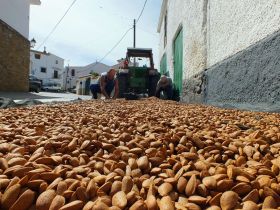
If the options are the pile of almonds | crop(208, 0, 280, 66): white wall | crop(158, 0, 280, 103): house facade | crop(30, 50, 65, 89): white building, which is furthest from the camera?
crop(30, 50, 65, 89): white building

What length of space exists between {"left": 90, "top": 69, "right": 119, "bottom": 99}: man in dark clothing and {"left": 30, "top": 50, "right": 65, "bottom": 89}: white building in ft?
139

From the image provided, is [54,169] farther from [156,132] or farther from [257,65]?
[257,65]

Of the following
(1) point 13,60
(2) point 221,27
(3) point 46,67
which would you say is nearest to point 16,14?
(1) point 13,60

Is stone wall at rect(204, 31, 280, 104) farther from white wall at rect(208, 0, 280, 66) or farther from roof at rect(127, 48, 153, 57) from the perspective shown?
roof at rect(127, 48, 153, 57)

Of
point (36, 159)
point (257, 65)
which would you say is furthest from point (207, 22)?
point (36, 159)

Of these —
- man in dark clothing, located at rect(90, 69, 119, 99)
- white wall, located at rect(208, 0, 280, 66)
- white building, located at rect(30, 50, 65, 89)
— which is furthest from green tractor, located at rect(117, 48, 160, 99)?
white building, located at rect(30, 50, 65, 89)

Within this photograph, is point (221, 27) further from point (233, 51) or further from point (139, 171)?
point (139, 171)

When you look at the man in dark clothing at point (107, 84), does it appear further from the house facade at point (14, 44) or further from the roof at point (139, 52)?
the house facade at point (14, 44)

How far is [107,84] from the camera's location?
9.50 m

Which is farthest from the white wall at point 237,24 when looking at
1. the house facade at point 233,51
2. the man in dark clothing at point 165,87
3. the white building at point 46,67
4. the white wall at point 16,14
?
the white building at point 46,67

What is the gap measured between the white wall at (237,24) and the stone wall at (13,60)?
8886 millimetres

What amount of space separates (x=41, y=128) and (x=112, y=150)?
0.92 metres

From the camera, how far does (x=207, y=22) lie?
24.7 feet

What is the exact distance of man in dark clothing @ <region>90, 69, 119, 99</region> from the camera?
908 cm
